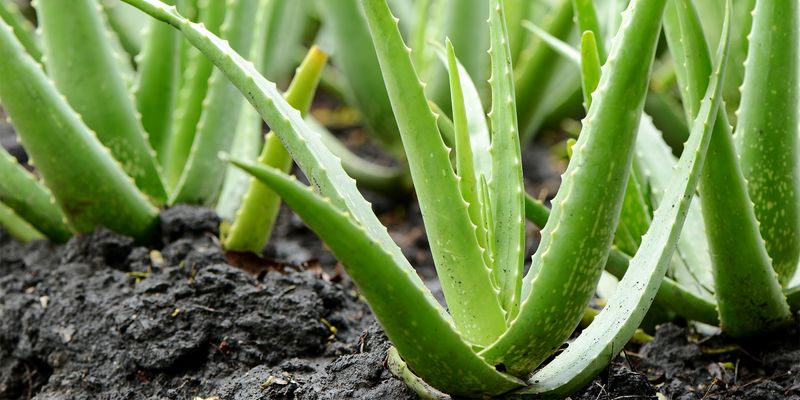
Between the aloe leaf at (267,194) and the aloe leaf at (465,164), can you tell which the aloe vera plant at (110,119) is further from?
the aloe leaf at (465,164)

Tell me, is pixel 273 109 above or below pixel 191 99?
below

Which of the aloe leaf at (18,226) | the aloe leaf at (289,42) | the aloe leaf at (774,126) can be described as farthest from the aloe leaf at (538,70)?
the aloe leaf at (18,226)

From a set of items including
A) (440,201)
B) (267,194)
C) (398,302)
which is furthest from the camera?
(267,194)

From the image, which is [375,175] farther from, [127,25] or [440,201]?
[440,201]

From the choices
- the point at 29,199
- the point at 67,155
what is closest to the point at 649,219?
the point at 67,155

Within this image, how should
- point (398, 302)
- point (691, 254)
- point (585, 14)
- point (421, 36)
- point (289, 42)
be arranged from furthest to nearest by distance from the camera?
point (289, 42)
point (421, 36)
point (691, 254)
point (585, 14)
point (398, 302)

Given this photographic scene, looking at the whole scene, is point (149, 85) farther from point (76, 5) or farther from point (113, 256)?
point (113, 256)

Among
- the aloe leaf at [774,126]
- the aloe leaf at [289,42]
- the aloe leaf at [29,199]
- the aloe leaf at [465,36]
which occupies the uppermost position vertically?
the aloe leaf at [289,42]

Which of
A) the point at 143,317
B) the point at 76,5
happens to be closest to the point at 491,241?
the point at 143,317
